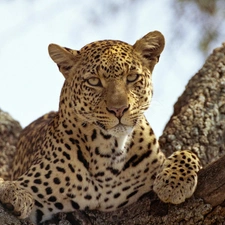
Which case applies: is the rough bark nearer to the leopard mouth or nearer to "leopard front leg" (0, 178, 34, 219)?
"leopard front leg" (0, 178, 34, 219)

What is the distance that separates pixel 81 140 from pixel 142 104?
0.59 m

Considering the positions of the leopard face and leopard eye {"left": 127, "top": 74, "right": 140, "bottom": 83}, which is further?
leopard eye {"left": 127, "top": 74, "right": 140, "bottom": 83}

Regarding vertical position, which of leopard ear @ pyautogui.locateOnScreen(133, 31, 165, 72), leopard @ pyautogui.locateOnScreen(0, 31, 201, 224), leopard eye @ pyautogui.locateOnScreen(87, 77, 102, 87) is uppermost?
leopard ear @ pyautogui.locateOnScreen(133, 31, 165, 72)

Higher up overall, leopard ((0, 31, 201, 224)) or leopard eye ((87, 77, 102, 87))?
leopard eye ((87, 77, 102, 87))

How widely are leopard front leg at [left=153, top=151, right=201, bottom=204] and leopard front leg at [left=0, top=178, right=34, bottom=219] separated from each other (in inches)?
38.6

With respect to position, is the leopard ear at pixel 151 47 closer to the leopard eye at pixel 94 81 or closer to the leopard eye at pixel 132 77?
the leopard eye at pixel 132 77

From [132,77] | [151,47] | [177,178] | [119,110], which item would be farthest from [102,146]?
[151,47]

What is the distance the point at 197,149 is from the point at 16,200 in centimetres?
235

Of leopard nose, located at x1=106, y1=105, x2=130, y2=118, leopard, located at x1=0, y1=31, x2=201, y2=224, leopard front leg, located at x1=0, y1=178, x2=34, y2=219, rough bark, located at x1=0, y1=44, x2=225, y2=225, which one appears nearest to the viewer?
rough bark, located at x1=0, y1=44, x2=225, y2=225

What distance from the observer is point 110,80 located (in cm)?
704

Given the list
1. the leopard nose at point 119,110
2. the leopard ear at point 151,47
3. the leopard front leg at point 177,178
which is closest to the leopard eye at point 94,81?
the leopard nose at point 119,110

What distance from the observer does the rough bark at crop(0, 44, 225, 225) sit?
6.36m

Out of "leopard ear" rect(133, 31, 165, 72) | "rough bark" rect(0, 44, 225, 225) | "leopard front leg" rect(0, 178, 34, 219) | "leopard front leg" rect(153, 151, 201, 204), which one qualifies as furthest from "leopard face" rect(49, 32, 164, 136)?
"leopard front leg" rect(0, 178, 34, 219)

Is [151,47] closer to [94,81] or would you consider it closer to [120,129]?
[94,81]
